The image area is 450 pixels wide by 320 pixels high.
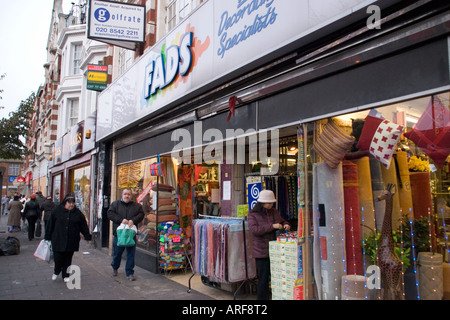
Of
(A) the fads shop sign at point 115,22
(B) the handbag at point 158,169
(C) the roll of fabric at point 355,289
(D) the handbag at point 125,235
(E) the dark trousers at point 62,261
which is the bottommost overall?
(E) the dark trousers at point 62,261

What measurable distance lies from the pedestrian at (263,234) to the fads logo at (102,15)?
7.24 m

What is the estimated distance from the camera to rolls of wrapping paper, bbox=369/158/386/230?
4512 millimetres

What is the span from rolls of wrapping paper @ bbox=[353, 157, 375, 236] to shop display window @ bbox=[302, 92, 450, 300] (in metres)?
0.01

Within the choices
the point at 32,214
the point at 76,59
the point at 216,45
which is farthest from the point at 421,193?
the point at 76,59

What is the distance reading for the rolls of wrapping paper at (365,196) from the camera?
173 inches

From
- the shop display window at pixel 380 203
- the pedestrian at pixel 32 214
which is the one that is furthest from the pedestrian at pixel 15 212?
the shop display window at pixel 380 203

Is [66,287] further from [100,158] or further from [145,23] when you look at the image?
[145,23]

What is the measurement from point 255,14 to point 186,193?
4.62 metres

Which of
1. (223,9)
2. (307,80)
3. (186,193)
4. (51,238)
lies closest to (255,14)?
(223,9)

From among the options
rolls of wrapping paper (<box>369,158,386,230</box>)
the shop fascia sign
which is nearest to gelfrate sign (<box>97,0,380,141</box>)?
the shop fascia sign

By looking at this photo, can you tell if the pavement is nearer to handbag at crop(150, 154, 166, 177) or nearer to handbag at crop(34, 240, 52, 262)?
handbag at crop(34, 240, 52, 262)

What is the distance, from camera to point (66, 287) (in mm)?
6570

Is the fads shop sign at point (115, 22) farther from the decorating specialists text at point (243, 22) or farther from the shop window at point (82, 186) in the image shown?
the shop window at point (82, 186)
